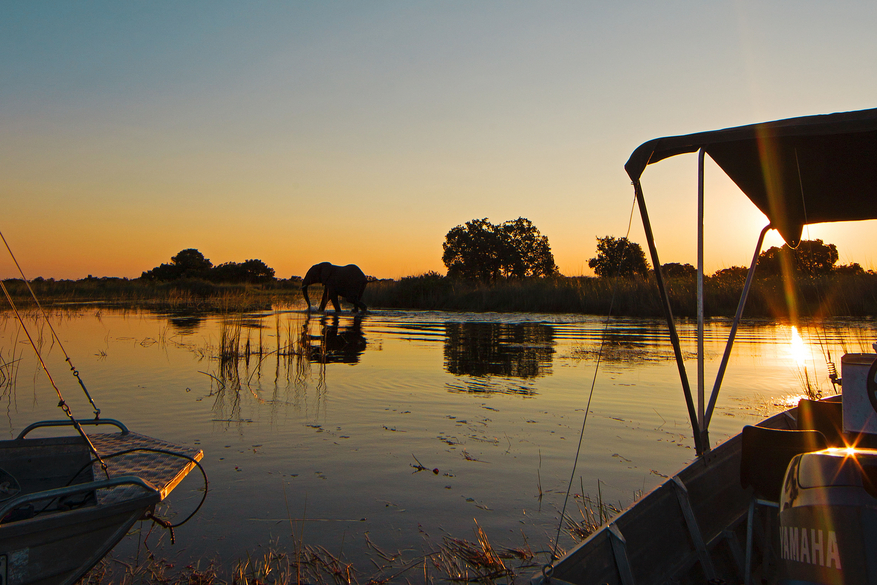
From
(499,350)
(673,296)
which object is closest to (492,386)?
(499,350)

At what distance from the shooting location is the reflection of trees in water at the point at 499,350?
37.4ft

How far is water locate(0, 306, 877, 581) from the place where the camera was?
416 centimetres

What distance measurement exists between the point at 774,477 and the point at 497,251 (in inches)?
2881

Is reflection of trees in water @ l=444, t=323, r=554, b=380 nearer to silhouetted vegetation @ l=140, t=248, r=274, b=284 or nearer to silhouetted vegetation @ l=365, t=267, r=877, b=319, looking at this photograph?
silhouetted vegetation @ l=365, t=267, r=877, b=319

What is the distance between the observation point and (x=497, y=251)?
75750 mm

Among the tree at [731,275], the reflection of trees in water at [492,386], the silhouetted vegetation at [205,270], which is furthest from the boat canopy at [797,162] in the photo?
the silhouetted vegetation at [205,270]

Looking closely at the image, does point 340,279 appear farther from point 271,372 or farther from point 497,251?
point 497,251

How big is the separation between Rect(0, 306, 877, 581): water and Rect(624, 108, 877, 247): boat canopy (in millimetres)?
2538

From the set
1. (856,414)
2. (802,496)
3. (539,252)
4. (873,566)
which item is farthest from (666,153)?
(539,252)

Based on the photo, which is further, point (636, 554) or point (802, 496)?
point (636, 554)

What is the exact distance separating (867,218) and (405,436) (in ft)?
17.6

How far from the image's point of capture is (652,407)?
8.02 metres

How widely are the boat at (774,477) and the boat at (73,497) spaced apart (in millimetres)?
1962

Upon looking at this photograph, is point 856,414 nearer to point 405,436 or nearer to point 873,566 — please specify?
point 873,566
